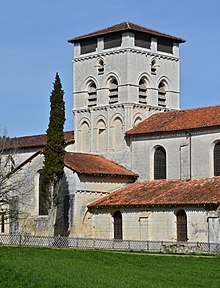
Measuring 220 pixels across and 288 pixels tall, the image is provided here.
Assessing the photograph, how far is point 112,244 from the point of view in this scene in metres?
58.6

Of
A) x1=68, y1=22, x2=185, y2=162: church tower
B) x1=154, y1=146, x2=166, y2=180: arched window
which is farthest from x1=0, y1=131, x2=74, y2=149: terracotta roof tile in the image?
x1=154, y1=146, x2=166, y2=180: arched window

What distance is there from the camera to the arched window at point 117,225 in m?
62.6

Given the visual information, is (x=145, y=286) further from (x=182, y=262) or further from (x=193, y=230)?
(x=193, y=230)

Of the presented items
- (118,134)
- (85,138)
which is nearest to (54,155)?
(118,134)

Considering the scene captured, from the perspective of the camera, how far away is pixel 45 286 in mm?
31062

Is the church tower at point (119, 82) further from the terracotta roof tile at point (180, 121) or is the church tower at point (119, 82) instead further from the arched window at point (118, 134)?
the terracotta roof tile at point (180, 121)

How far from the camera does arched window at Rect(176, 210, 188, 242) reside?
57.6 meters

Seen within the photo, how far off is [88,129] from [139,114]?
5.26 metres

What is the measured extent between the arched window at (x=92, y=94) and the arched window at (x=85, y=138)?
192cm

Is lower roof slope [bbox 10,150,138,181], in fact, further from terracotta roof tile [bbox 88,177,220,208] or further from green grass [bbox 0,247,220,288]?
green grass [bbox 0,247,220,288]

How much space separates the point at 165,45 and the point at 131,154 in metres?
11.6

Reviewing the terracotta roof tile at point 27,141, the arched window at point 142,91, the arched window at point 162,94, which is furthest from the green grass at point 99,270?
the terracotta roof tile at point 27,141

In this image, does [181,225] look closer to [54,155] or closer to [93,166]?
[93,166]

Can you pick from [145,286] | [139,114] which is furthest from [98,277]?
[139,114]
